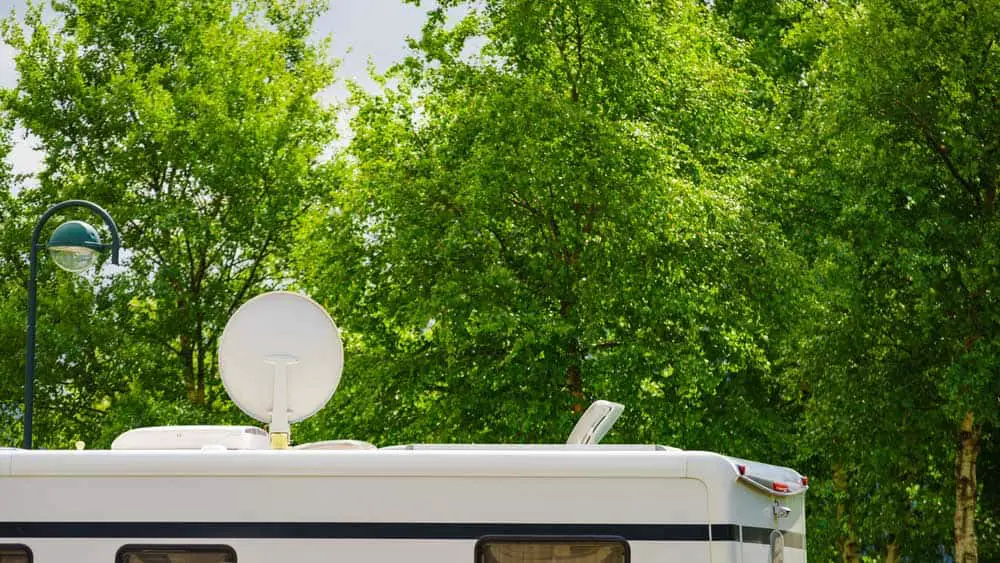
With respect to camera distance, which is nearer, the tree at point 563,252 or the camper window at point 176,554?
the camper window at point 176,554

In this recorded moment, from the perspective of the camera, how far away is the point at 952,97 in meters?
20.9

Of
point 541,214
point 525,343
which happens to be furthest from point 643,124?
point 525,343

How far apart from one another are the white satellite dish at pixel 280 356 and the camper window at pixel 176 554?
5.79 ft

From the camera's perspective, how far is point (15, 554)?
5.81m

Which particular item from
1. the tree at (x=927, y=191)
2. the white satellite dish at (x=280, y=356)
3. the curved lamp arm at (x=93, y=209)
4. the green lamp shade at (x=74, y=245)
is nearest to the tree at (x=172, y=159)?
the curved lamp arm at (x=93, y=209)

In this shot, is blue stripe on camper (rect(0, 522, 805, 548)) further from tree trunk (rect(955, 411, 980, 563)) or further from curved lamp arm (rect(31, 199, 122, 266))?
tree trunk (rect(955, 411, 980, 563))

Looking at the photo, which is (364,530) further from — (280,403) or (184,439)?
(280,403)

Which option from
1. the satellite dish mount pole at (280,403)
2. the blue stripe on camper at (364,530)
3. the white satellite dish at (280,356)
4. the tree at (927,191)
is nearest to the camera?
the blue stripe on camper at (364,530)

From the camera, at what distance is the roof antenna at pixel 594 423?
6797 millimetres

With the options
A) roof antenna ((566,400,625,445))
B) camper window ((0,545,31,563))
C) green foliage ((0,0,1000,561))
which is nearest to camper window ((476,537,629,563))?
roof antenna ((566,400,625,445))

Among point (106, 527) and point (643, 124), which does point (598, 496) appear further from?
point (643, 124)

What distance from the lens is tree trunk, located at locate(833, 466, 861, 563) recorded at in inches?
919

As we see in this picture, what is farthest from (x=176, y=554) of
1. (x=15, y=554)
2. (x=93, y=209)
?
(x=93, y=209)

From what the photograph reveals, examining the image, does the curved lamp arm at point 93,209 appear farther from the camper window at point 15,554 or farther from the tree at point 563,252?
the camper window at point 15,554
